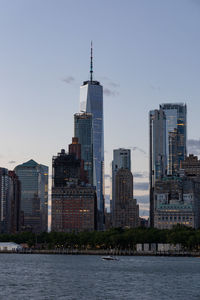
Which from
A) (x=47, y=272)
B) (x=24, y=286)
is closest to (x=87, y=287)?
(x=24, y=286)

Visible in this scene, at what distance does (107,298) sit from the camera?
116875 mm

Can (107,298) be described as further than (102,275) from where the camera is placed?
No

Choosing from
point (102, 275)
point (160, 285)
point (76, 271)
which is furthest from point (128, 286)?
point (76, 271)

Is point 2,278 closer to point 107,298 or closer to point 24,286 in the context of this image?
point 24,286

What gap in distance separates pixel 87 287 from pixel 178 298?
25499mm

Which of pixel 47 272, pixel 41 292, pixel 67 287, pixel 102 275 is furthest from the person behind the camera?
pixel 47 272

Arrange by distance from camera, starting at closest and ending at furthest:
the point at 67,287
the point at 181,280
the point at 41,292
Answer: the point at 41,292, the point at 67,287, the point at 181,280

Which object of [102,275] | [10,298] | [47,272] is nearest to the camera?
[10,298]

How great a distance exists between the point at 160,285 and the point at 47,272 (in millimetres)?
47117

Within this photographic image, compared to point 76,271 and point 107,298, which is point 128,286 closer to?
point 107,298

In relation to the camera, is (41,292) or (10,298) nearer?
(10,298)

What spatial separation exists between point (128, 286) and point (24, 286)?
21970mm

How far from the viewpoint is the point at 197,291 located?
130 metres

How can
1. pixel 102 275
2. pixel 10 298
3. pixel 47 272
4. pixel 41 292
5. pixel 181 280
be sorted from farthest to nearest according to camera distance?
pixel 47 272 → pixel 102 275 → pixel 181 280 → pixel 41 292 → pixel 10 298
